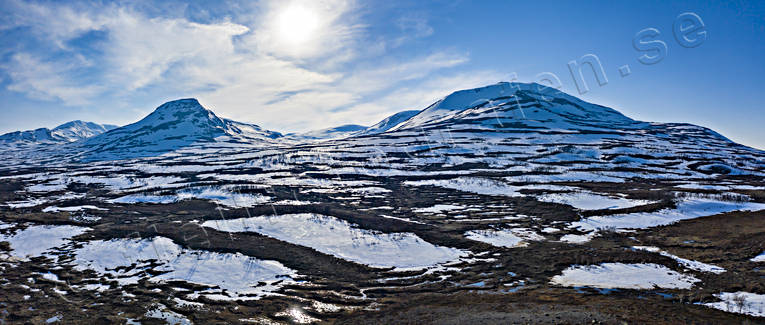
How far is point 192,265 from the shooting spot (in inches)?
949

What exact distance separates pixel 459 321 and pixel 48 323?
19.4 m

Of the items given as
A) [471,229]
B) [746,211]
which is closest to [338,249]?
[471,229]

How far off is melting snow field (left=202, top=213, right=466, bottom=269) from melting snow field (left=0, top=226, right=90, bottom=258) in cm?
1171

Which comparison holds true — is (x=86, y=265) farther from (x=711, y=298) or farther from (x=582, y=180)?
(x=582, y=180)

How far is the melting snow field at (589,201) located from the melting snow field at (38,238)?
2023 inches

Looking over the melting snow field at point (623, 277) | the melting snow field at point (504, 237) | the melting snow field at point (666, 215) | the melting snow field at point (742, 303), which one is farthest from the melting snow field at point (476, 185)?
the melting snow field at point (742, 303)

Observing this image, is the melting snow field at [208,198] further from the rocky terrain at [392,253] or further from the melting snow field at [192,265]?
the melting snow field at [192,265]

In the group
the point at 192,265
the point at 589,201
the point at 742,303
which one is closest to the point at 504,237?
the point at 742,303

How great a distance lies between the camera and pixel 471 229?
32344mm

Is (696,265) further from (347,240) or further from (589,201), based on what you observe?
(347,240)

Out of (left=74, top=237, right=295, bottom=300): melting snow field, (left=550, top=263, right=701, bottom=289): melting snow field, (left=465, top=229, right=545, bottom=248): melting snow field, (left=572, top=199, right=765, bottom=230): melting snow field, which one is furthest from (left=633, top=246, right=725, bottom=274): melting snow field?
(left=74, top=237, right=295, bottom=300): melting snow field

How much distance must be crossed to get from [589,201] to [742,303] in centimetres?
2718

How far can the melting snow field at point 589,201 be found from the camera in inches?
1540

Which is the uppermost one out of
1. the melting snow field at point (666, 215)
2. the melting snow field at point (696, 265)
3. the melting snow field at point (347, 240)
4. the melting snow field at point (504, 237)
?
the melting snow field at point (347, 240)
